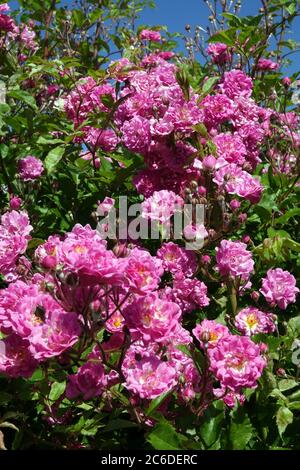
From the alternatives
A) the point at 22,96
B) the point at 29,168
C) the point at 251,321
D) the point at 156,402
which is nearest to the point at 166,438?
the point at 156,402

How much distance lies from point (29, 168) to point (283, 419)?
1225mm

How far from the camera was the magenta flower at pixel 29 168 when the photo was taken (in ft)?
6.37

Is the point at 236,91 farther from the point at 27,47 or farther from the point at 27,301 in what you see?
the point at 27,47

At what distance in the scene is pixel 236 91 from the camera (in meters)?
1.86

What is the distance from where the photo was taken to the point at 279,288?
1.53m

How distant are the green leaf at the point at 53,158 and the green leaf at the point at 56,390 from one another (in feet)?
2.34

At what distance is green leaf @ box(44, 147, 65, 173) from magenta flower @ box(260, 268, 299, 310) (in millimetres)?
771

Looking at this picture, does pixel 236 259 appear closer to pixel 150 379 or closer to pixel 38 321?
pixel 150 379

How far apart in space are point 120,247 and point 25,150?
3.19 feet

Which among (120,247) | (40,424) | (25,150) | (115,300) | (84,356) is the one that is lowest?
(40,424)

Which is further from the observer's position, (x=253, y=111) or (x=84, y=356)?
(x=253, y=111)

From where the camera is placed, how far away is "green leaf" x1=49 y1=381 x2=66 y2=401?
4.34 ft

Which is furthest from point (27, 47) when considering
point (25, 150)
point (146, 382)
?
point (146, 382)

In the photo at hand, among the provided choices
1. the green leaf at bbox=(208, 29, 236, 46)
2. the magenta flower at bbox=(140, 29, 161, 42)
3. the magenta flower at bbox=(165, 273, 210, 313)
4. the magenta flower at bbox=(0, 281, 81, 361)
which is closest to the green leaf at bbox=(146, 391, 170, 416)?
the magenta flower at bbox=(0, 281, 81, 361)
